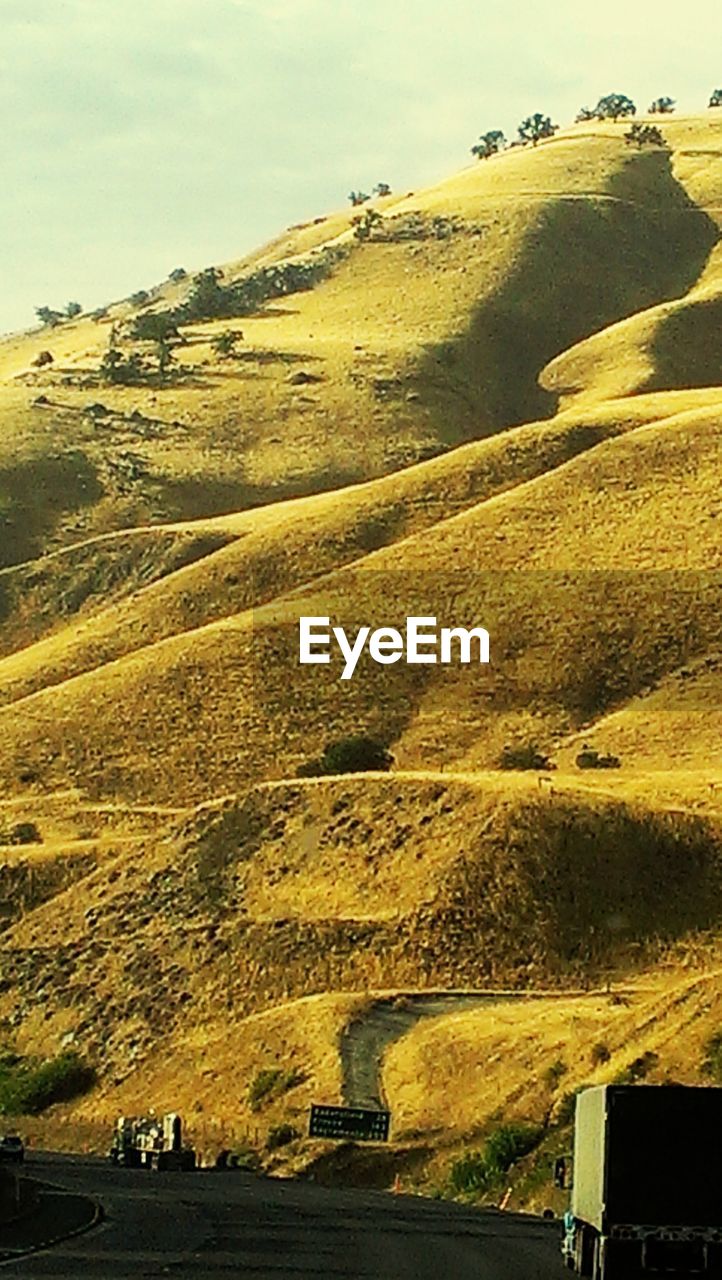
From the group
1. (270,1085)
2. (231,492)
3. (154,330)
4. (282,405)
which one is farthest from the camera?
(154,330)

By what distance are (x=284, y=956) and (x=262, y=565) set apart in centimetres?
4790

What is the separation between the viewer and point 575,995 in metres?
69.4

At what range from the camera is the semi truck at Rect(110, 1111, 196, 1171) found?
59156mm

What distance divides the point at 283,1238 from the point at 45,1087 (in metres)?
37.9

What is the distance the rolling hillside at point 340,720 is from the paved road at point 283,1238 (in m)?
11.7

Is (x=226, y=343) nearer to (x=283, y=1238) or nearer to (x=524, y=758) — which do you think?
(x=524, y=758)

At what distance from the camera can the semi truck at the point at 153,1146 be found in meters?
59.2

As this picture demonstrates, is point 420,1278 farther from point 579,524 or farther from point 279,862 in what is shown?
point 579,524

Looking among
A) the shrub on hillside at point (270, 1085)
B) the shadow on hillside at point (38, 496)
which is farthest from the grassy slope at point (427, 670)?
the shadow on hillside at point (38, 496)

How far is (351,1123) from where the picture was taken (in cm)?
5684

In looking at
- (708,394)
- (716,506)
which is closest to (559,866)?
(716,506)

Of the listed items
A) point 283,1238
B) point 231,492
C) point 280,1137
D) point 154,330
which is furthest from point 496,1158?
point 154,330

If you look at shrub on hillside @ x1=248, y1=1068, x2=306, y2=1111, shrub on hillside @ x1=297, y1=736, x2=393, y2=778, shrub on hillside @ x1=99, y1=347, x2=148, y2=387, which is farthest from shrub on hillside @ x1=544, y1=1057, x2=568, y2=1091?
shrub on hillside @ x1=99, y1=347, x2=148, y2=387

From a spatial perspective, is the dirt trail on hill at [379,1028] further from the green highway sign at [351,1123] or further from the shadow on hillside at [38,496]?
the shadow on hillside at [38,496]
